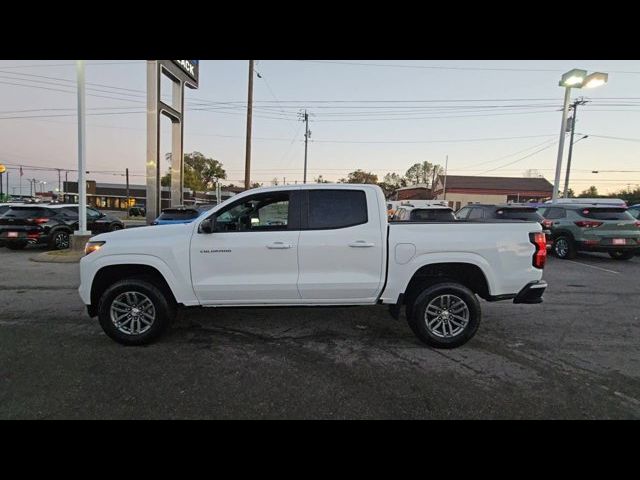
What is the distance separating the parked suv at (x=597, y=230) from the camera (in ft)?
32.6

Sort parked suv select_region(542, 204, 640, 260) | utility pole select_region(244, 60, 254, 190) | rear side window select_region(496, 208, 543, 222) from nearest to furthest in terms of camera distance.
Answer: rear side window select_region(496, 208, 543, 222)
parked suv select_region(542, 204, 640, 260)
utility pole select_region(244, 60, 254, 190)

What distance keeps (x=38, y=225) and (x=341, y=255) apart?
39.7 feet

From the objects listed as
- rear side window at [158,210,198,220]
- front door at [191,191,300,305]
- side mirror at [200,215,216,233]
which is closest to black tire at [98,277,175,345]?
front door at [191,191,300,305]

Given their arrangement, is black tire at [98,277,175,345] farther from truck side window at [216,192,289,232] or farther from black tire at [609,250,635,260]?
black tire at [609,250,635,260]

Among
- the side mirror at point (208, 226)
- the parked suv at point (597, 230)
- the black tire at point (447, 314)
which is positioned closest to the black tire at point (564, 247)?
the parked suv at point (597, 230)

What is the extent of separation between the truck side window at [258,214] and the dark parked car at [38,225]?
10.5 m

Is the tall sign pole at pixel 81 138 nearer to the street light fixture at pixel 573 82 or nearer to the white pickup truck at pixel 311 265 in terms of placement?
the white pickup truck at pixel 311 265

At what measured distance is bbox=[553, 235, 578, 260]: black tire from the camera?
10711 mm

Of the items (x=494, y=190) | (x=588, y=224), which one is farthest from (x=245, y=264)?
(x=494, y=190)

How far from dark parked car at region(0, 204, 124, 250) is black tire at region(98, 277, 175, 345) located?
32.1 ft
